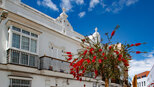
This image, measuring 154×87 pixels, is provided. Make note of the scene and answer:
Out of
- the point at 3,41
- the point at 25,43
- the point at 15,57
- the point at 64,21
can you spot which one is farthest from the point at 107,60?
the point at 64,21

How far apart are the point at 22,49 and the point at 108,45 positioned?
211 inches

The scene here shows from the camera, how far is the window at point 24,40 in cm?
1114

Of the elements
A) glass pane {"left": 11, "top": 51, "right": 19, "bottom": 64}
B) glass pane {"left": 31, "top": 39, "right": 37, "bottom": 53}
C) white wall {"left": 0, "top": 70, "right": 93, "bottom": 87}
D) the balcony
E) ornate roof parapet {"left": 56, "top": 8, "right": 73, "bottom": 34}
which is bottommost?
white wall {"left": 0, "top": 70, "right": 93, "bottom": 87}

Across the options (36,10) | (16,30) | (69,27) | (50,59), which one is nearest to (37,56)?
(50,59)

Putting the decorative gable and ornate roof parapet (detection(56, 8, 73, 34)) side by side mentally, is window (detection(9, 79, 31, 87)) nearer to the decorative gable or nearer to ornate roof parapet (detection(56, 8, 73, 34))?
ornate roof parapet (detection(56, 8, 73, 34))

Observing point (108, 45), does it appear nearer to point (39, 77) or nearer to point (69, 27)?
point (39, 77)

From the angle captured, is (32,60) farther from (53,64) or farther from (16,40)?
(53,64)

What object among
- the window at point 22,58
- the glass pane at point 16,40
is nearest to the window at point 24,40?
the glass pane at point 16,40

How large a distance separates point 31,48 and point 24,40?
2.29ft

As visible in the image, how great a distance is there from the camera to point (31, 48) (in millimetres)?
12133

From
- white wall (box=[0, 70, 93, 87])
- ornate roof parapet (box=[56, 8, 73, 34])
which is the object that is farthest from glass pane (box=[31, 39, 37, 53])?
ornate roof parapet (box=[56, 8, 73, 34])

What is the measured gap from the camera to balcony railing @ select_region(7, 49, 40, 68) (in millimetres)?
10562

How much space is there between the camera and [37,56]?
1212 centimetres

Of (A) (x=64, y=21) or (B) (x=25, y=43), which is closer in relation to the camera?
(B) (x=25, y=43)
